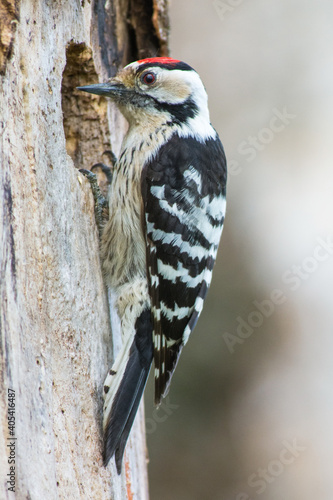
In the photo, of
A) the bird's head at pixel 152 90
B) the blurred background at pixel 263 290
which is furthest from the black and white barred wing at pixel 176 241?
the blurred background at pixel 263 290

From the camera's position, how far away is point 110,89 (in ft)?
10.6

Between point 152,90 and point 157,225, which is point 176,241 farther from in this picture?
point 152,90

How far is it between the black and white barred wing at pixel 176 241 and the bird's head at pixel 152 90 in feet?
0.71

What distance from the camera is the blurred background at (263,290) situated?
5.02 m

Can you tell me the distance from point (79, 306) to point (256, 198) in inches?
111

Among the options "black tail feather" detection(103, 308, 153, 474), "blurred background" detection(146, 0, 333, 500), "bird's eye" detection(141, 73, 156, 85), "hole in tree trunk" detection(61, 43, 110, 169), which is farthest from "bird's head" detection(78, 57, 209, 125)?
"blurred background" detection(146, 0, 333, 500)

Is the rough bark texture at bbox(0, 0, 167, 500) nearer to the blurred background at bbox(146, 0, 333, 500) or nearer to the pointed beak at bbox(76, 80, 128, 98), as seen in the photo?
the pointed beak at bbox(76, 80, 128, 98)

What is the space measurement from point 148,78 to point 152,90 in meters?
0.06

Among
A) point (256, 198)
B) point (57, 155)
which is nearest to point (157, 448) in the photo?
point (256, 198)

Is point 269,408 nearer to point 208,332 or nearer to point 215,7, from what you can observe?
point 208,332

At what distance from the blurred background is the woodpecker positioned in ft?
6.10

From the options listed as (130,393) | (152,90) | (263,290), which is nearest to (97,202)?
(152,90)

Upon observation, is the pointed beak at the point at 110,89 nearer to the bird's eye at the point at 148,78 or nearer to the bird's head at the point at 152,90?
Answer: the bird's head at the point at 152,90

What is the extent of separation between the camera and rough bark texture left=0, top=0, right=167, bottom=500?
212cm
